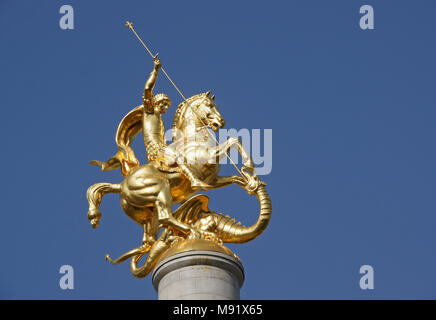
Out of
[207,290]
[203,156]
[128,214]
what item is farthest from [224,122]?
[207,290]

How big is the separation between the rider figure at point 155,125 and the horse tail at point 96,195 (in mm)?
1224

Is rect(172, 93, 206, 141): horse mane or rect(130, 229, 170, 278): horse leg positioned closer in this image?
rect(130, 229, 170, 278): horse leg

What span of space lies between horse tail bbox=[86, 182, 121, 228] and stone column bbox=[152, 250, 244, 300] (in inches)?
114

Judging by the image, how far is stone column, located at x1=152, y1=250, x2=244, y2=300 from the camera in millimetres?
24516

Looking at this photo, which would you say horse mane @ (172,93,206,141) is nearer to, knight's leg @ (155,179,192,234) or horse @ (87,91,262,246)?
horse @ (87,91,262,246)

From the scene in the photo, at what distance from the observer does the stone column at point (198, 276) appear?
24516mm

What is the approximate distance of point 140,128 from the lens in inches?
1164

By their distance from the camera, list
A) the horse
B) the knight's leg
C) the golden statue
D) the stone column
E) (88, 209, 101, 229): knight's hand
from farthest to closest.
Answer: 1. (88, 209, 101, 229): knight's hand
2. the horse
3. the golden statue
4. the knight's leg
5. the stone column

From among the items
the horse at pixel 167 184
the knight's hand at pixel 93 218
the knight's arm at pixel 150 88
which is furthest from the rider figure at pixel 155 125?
the knight's hand at pixel 93 218

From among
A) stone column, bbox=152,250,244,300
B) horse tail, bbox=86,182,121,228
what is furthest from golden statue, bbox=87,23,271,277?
stone column, bbox=152,250,244,300

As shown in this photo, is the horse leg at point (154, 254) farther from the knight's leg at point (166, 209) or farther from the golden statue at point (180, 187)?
the knight's leg at point (166, 209)
